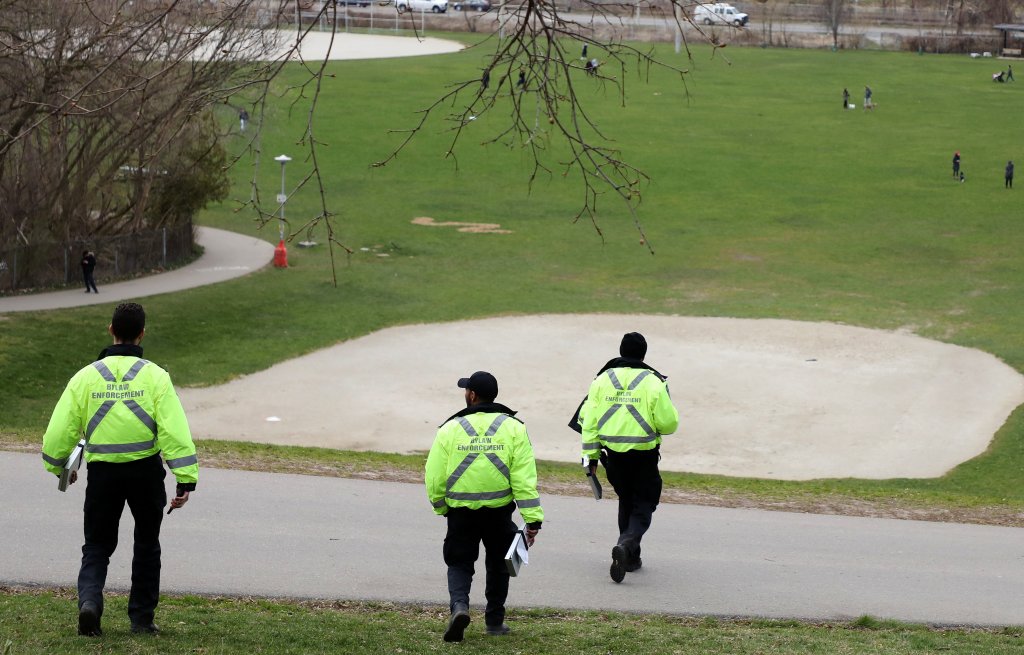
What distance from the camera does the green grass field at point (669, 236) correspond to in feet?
80.6

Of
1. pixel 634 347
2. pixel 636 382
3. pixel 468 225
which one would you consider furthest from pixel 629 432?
pixel 468 225

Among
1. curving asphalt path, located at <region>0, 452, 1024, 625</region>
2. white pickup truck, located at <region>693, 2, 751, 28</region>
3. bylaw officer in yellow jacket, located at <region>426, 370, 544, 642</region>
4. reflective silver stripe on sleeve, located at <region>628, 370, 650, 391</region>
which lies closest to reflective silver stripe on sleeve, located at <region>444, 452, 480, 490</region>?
bylaw officer in yellow jacket, located at <region>426, 370, 544, 642</region>

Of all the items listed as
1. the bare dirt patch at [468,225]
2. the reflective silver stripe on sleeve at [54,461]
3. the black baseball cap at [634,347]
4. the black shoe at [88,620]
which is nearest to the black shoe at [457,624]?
the black shoe at [88,620]

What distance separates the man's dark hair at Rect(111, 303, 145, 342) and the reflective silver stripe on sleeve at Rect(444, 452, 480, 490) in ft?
7.19

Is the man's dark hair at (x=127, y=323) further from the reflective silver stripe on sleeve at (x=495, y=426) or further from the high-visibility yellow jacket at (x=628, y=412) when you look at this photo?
the high-visibility yellow jacket at (x=628, y=412)

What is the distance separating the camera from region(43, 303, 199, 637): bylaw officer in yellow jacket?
7398mm

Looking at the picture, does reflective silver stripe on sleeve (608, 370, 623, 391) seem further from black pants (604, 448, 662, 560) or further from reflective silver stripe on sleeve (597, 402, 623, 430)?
black pants (604, 448, 662, 560)

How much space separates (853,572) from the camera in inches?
417

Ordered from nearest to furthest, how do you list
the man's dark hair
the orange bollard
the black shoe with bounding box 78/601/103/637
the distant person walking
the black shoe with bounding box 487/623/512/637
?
the black shoe with bounding box 78/601/103/637 < the man's dark hair < the black shoe with bounding box 487/623/512/637 < the distant person walking < the orange bollard

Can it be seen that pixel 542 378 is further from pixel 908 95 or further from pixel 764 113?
pixel 908 95

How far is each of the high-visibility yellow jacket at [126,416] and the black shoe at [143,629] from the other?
0.96 metres

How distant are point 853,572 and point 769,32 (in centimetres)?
8323

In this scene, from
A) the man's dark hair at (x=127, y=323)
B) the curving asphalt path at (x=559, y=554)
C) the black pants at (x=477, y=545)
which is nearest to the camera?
the man's dark hair at (x=127, y=323)

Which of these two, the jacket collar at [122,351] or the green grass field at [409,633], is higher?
the jacket collar at [122,351]
